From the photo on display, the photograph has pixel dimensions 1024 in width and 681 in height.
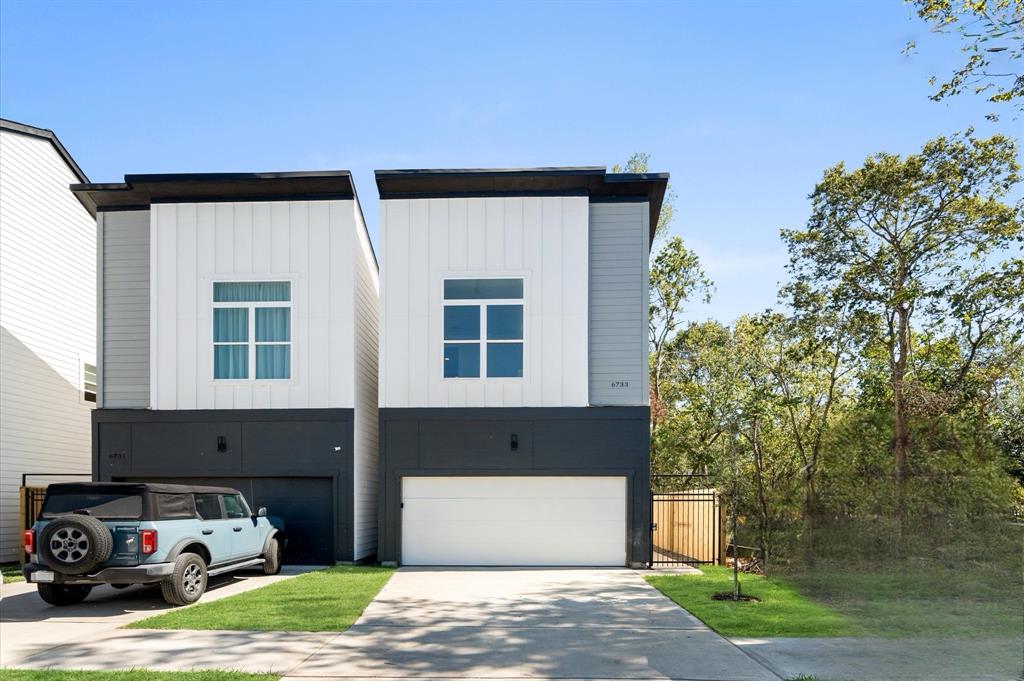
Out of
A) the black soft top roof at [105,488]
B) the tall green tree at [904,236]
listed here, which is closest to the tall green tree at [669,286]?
the tall green tree at [904,236]

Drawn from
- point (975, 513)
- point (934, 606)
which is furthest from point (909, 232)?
point (934, 606)

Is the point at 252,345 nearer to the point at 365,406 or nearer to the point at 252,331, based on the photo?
the point at 252,331

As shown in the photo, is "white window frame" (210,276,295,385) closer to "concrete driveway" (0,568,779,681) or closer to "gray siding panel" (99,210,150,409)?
"gray siding panel" (99,210,150,409)

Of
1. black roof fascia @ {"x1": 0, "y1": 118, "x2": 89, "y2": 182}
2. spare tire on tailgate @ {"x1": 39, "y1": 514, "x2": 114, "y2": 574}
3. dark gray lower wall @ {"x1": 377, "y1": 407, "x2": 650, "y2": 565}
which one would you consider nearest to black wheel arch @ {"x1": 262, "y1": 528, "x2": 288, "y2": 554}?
dark gray lower wall @ {"x1": 377, "y1": 407, "x2": 650, "y2": 565}

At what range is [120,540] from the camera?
373 inches

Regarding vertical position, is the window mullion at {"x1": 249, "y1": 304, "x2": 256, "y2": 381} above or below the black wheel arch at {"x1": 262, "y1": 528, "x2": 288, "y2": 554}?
above

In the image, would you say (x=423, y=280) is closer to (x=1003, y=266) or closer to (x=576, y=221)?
(x=576, y=221)

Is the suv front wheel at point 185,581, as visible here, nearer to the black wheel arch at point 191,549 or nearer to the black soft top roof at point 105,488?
the black wheel arch at point 191,549

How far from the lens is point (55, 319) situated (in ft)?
57.5

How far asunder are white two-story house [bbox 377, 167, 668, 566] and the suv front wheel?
4565mm

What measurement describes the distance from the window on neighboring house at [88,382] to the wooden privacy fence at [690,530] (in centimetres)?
1345

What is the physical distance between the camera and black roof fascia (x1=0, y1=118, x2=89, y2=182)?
16.0 m

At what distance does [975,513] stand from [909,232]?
22.0 ft

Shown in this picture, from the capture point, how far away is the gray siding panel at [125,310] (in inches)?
603
